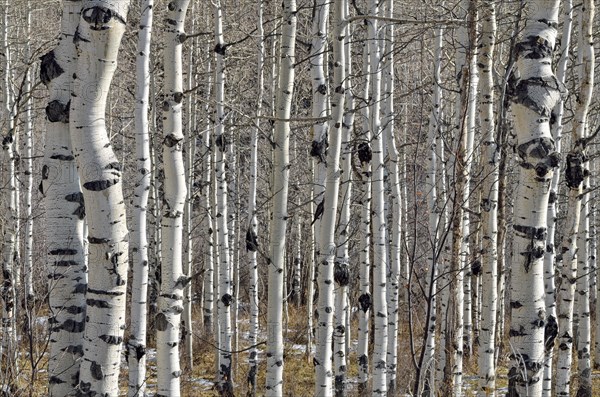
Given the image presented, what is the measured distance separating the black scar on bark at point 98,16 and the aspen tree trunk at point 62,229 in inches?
22.2

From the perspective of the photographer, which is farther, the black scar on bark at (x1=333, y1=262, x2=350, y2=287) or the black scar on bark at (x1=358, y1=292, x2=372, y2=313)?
the black scar on bark at (x1=358, y1=292, x2=372, y2=313)

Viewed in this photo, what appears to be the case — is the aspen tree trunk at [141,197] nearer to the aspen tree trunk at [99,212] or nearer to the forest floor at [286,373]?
the aspen tree trunk at [99,212]

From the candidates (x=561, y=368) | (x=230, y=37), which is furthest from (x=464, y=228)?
(x=230, y=37)

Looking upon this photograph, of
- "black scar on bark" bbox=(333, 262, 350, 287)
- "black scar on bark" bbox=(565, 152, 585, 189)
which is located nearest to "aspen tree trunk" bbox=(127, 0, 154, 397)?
"black scar on bark" bbox=(333, 262, 350, 287)

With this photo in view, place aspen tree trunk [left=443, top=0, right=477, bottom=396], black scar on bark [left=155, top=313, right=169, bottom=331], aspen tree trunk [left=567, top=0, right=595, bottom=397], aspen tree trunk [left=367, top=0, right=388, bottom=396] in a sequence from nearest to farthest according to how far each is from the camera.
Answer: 1. black scar on bark [left=155, top=313, right=169, bottom=331]
2. aspen tree trunk [left=443, top=0, right=477, bottom=396]
3. aspen tree trunk [left=367, top=0, right=388, bottom=396]
4. aspen tree trunk [left=567, top=0, right=595, bottom=397]

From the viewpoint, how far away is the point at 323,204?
5457 mm

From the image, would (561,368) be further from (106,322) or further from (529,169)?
(106,322)

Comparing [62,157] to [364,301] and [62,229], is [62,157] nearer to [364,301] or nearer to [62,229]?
[62,229]

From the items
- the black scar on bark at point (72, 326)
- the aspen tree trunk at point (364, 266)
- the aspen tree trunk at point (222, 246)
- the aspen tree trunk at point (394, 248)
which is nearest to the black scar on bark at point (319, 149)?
the black scar on bark at point (72, 326)

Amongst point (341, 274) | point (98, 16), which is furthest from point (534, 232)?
point (98, 16)

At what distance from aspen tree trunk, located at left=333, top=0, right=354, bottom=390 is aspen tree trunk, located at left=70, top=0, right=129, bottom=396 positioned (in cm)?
217

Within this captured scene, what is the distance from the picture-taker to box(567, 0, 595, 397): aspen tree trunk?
765 centimetres

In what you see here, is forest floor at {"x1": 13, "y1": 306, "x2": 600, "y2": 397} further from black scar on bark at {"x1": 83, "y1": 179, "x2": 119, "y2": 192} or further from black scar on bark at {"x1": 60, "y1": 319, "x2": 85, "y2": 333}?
black scar on bark at {"x1": 83, "y1": 179, "x2": 119, "y2": 192}

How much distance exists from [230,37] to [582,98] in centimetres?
852
